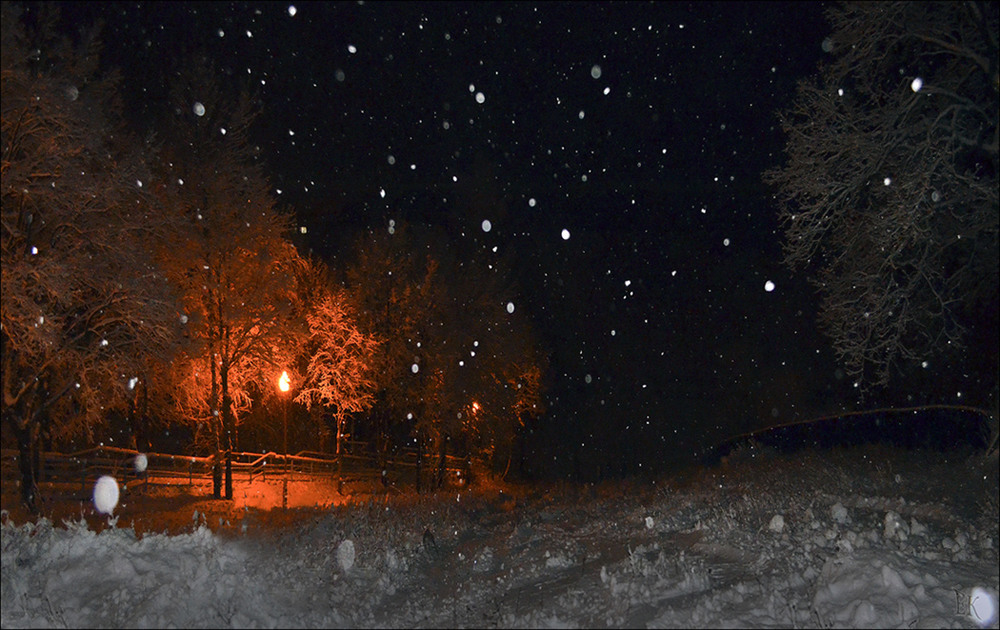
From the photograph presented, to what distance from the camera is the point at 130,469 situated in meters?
23.2

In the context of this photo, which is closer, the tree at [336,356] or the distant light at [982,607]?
the distant light at [982,607]

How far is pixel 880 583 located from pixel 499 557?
5.35 meters

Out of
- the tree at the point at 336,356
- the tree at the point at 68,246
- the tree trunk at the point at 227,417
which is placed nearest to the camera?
the tree at the point at 68,246

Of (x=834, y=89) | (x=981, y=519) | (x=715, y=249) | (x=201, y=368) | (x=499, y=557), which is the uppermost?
(x=715, y=249)

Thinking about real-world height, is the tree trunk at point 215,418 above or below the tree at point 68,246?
below

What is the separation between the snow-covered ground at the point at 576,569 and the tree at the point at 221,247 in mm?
8831

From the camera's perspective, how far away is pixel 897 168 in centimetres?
1052

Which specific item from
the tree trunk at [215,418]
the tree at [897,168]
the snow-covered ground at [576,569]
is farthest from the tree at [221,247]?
the tree at [897,168]

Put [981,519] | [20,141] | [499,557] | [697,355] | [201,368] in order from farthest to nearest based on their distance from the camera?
1. [697,355]
2. [201,368]
3. [20,141]
4. [499,557]
5. [981,519]

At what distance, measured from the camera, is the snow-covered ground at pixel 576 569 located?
692 centimetres

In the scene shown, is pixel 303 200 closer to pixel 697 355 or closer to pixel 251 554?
pixel 697 355

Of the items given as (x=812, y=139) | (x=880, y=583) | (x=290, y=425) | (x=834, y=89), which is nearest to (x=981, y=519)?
(x=880, y=583)

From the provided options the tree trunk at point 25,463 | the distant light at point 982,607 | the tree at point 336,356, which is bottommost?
the distant light at point 982,607

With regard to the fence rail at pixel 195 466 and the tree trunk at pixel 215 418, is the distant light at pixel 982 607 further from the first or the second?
the tree trunk at pixel 215 418
